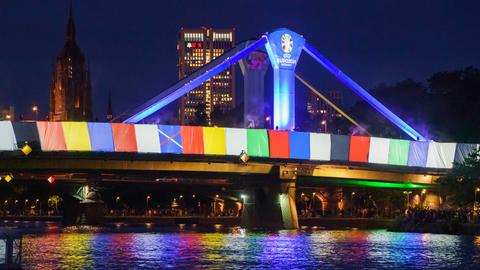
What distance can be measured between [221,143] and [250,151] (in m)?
3.16

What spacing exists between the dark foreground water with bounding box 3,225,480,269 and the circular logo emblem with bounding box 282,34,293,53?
34.2 metres

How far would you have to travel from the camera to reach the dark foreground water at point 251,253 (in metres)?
56.6

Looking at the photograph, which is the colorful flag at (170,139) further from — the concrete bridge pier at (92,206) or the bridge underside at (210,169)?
the concrete bridge pier at (92,206)

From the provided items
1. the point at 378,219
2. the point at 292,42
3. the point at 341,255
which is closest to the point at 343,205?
the point at 378,219

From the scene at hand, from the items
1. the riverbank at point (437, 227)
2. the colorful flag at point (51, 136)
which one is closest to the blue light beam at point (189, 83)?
the colorful flag at point (51, 136)

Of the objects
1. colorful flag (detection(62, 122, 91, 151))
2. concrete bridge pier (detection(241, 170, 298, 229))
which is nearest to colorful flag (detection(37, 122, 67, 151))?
colorful flag (detection(62, 122, 91, 151))

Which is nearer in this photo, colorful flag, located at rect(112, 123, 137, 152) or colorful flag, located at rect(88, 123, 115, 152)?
colorful flag, located at rect(88, 123, 115, 152)

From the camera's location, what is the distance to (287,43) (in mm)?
115750

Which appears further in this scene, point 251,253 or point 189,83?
point 189,83

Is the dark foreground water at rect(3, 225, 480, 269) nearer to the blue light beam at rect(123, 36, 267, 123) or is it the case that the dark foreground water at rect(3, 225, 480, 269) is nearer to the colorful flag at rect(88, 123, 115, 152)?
the colorful flag at rect(88, 123, 115, 152)

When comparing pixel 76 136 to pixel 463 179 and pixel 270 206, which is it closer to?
pixel 270 206

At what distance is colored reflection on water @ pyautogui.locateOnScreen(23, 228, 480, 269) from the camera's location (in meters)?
56.8

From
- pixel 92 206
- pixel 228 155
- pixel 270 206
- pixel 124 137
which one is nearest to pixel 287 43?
pixel 270 206

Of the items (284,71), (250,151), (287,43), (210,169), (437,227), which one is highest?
(287,43)
